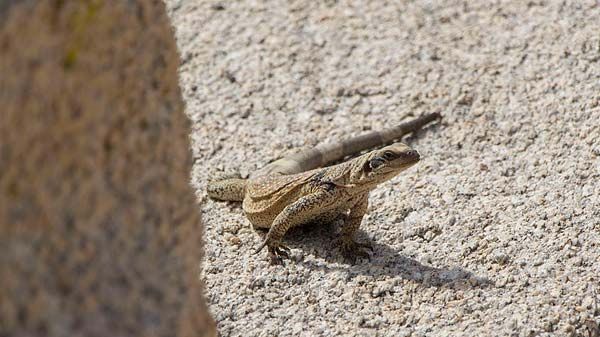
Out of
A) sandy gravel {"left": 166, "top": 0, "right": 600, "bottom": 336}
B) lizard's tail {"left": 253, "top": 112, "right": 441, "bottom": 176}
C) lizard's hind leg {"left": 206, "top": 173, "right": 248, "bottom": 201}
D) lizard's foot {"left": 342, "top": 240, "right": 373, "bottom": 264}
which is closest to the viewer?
sandy gravel {"left": 166, "top": 0, "right": 600, "bottom": 336}

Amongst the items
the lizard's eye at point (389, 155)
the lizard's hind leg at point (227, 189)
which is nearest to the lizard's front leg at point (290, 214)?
the lizard's eye at point (389, 155)

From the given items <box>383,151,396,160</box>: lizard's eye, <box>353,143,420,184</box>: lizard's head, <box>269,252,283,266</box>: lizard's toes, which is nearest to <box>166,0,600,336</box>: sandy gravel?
<box>269,252,283,266</box>: lizard's toes

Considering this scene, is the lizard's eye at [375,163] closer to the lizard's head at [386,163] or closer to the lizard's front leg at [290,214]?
the lizard's head at [386,163]

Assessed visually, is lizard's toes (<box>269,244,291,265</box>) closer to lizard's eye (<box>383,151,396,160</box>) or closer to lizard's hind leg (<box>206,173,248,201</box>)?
lizard's hind leg (<box>206,173,248,201</box>)

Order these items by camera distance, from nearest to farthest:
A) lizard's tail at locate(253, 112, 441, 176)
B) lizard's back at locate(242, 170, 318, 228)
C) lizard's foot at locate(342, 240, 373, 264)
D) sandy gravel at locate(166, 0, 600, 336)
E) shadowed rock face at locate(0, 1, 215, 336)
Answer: shadowed rock face at locate(0, 1, 215, 336) → sandy gravel at locate(166, 0, 600, 336) → lizard's foot at locate(342, 240, 373, 264) → lizard's back at locate(242, 170, 318, 228) → lizard's tail at locate(253, 112, 441, 176)

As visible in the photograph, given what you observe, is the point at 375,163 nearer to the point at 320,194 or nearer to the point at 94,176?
the point at 320,194

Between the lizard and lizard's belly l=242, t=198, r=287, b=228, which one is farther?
lizard's belly l=242, t=198, r=287, b=228

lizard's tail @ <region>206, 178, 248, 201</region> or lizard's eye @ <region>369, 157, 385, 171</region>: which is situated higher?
lizard's eye @ <region>369, 157, 385, 171</region>
